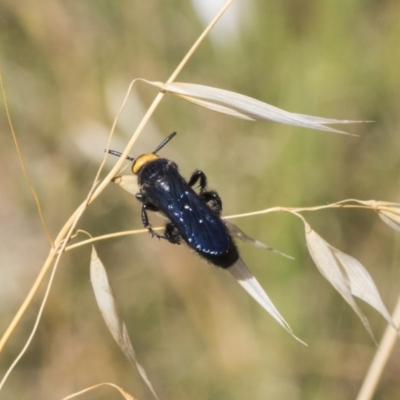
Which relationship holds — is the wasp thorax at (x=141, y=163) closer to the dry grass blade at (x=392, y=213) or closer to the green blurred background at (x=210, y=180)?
the green blurred background at (x=210, y=180)

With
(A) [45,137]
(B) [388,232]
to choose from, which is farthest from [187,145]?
(B) [388,232]

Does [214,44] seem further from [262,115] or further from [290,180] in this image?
[262,115]

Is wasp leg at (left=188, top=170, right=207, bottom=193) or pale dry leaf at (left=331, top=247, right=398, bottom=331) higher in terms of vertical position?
pale dry leaf at (left=331, top=247, right=398, bottom=331)

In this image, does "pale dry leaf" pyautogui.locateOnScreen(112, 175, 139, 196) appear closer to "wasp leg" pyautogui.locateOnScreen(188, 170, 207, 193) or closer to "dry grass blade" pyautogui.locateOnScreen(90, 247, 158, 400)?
"dry grass blade" pyautogui.locateOnScreen(90, 247, 158, 400)

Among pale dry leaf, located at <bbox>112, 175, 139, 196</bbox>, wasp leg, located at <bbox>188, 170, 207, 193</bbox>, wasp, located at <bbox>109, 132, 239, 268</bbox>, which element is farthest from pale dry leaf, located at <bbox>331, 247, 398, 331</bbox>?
wasp leg, located at <bbox>188, 170, 207, 193</bbox>

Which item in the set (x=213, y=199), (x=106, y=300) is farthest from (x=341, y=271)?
(x=213, y=199)

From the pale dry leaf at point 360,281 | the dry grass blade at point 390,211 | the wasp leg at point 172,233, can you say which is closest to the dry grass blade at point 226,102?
the dry grass blade at point 390,211

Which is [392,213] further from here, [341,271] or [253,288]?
[253,288]
